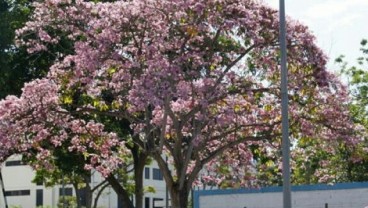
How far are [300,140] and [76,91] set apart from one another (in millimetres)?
6501

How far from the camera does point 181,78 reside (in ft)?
61.2

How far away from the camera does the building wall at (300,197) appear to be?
26.6 m

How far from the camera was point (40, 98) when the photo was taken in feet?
65.1

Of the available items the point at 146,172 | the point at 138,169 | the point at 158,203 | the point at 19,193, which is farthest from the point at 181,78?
the point at 158,203

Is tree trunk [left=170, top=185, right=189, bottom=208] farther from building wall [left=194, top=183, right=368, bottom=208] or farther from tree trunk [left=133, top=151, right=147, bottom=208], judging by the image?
tree trunk [left=133, top=151, right=147, bottom=208]

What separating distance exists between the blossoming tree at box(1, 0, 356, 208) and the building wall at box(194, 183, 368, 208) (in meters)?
6.12

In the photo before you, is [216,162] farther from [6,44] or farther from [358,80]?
[358,80]

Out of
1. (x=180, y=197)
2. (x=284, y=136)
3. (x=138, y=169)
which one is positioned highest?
(x=138, y=169)

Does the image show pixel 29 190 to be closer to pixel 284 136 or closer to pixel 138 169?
pixel 138 169

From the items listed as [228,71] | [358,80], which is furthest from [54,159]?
[358,80]

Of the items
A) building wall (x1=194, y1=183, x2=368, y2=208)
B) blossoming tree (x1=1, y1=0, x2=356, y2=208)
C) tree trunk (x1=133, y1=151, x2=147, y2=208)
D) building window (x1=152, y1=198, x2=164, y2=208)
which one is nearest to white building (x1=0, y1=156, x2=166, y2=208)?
building window (x1=152, y1=198, x2=164, y2=208)

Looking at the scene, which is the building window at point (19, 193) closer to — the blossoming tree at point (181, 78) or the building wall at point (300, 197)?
the building wall at point (300, 197)

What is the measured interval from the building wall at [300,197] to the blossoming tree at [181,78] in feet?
20.1

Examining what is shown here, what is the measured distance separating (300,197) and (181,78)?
10.7 metres
